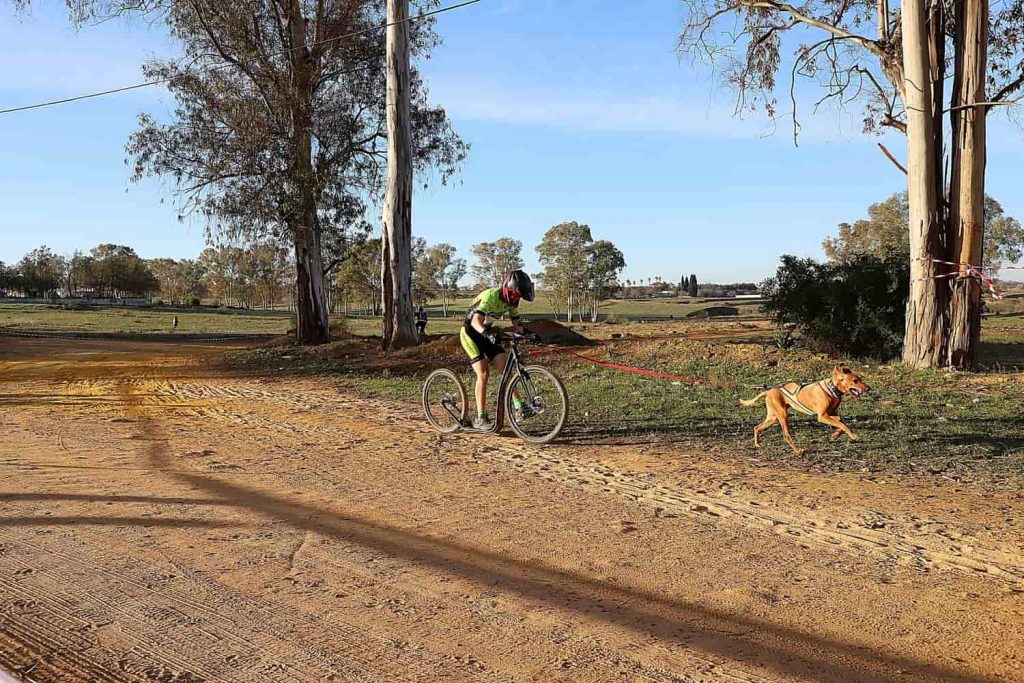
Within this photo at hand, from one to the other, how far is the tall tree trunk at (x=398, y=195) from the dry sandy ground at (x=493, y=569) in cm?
1171

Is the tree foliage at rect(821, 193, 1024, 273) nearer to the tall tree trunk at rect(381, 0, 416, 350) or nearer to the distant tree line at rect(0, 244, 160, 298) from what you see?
the tall tree trunk at rect(381, 0, 416, 350)

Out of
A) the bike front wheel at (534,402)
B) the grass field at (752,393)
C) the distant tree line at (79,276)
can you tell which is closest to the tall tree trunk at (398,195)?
the grass field at (752,393)

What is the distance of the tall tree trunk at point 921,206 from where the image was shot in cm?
1388

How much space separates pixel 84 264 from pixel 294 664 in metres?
104

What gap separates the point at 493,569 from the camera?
195 inches

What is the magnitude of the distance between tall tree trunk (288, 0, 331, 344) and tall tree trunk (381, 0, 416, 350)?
442 cm

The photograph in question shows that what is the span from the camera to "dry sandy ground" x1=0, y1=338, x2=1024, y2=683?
148 inches

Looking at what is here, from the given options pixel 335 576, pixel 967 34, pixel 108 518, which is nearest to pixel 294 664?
pixel 335 576

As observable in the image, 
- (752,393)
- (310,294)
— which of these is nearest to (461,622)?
(752,393)

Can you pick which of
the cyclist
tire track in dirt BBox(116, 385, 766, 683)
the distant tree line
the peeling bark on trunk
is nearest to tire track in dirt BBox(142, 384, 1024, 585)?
the cyclist

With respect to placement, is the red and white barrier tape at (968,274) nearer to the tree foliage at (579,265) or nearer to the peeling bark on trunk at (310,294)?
the peeling bark on trunk at (310,294)

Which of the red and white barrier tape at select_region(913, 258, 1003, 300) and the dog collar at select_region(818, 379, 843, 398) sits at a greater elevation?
the red and white barrier tape at select_region(913, 258, 1003, 300)

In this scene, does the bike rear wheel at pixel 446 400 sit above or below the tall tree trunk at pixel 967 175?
below

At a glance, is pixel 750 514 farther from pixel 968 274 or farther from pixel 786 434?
pixel 968 274
